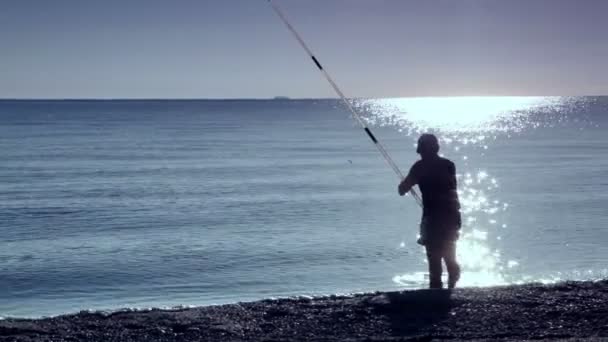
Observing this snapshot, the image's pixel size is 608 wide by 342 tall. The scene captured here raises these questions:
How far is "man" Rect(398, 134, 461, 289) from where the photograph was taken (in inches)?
349

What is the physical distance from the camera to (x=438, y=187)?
29.3ft

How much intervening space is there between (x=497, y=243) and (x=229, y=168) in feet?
85.4

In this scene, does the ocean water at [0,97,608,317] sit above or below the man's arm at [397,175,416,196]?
above

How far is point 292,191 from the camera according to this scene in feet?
112

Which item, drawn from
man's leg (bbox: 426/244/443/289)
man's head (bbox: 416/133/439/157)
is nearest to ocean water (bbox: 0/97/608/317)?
man's leg (bbox: 426/244/443/289)

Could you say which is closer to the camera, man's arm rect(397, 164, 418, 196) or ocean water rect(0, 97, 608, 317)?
man's arm rect(397, 164, 418, 196)

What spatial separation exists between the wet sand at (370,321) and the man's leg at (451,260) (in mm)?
562

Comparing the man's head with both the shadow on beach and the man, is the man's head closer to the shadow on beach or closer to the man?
the man

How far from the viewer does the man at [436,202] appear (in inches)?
349

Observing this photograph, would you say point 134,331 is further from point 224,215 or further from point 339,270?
point 224,215

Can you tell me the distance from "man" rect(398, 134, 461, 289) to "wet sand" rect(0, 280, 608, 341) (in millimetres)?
660

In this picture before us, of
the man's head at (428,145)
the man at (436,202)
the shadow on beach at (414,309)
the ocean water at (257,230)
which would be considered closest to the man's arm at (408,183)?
the man at (436,202)

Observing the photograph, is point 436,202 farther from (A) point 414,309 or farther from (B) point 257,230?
(B) point 257,230

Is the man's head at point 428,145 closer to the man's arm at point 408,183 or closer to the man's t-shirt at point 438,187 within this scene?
the man's t-shirt at point 438,187
